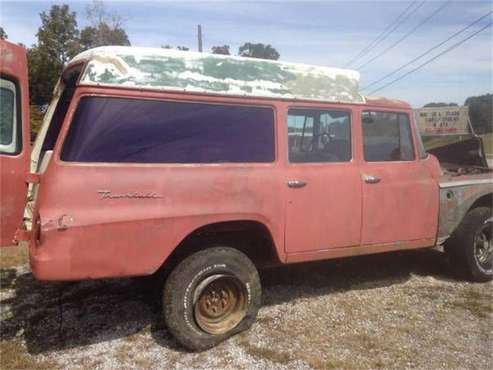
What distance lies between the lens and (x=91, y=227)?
3.18 metres

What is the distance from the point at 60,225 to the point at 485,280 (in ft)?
15.1

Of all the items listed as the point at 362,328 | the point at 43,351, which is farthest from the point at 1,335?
the point at 362,328

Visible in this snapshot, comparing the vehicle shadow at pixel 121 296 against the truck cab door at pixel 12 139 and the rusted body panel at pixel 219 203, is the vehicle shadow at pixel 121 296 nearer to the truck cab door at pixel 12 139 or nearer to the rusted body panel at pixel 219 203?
the rusted body panel at pixel 219 203

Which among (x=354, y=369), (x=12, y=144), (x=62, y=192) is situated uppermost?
(x=12, y=144)

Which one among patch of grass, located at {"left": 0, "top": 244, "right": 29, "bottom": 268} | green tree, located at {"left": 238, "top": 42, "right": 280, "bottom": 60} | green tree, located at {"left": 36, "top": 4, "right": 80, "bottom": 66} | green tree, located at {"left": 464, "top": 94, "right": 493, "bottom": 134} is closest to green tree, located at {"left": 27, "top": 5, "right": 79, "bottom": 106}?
green tree, located at {"left": 36, "top": 4, "right": 80, "bottom": 66}

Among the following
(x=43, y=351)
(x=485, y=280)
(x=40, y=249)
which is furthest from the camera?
(x=485, y=280)

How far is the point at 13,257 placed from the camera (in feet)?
21.0

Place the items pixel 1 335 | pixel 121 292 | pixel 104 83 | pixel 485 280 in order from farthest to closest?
pixel 485 280 < pixel 121 292 < pixel 1 335 < pixel 104 83

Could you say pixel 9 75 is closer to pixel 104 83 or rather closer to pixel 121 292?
Answer: pixel 104 83

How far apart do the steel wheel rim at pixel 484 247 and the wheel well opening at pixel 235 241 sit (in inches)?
104

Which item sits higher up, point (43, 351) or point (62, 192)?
point (62, 192)

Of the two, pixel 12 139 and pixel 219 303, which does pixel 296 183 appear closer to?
pixel 219 303

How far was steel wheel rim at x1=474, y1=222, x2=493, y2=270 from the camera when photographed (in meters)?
5.28

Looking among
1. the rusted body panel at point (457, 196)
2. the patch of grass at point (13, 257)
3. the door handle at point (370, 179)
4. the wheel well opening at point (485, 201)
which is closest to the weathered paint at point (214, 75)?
the door handle at point (370, 179)
